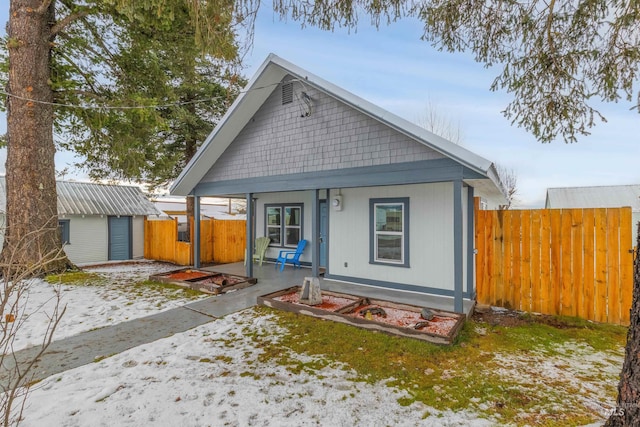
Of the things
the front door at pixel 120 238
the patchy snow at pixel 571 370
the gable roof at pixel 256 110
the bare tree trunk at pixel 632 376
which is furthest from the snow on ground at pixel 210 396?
the front door at pixel 120 238

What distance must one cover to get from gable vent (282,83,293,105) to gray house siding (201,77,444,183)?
0.11m

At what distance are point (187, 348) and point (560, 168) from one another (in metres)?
23.6

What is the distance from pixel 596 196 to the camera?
21.2m

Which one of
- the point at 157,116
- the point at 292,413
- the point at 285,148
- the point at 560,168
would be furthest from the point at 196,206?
the point at 560,168

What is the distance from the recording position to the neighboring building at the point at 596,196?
20.2m

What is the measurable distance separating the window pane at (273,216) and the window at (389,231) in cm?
415

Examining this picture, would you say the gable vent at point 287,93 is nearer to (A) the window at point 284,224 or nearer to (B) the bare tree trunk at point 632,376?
(A) the window at point 284,224

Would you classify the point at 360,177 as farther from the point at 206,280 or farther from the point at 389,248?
the point at 206,280

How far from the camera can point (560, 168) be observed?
1983 cm

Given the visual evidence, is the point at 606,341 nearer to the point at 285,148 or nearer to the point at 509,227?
the point at 509,227

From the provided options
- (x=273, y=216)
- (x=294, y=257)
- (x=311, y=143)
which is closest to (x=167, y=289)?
(x=294, y=257)

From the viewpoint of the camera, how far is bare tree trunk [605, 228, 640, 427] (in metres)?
2.05

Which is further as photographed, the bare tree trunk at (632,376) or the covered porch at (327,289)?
the covered porch at (327,289)

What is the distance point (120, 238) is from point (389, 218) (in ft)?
38.7
